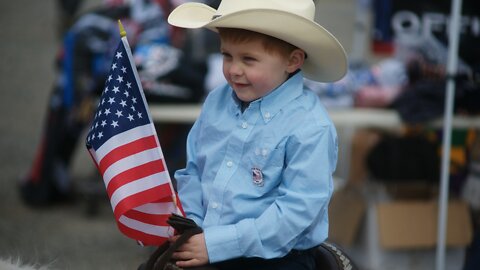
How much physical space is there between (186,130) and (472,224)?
6.86ft

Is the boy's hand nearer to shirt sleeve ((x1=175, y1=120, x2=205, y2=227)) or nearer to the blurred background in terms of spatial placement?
shirt sleeve ((x1=175, y1=120, x2=205, y2=227))

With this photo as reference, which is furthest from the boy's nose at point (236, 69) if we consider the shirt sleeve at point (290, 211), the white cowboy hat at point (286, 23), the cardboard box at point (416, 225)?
the cardboard box at point (416, 225)

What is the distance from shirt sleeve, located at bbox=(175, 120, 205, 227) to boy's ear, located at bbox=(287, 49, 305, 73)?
0.38 m

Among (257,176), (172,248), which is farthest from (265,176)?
(172,248)

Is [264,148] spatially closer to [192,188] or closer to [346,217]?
[192,188]

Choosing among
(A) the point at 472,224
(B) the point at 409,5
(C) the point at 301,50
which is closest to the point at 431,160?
(A) the point at 472,224

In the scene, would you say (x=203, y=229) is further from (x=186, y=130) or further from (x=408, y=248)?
(x=186, y=130)

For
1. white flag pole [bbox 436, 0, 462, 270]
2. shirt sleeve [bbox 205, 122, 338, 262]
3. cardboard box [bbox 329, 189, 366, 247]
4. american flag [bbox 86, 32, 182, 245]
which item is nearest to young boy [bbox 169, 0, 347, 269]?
shirt sleeve [bbox 205, 122, 338, 262]

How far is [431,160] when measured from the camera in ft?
17.2

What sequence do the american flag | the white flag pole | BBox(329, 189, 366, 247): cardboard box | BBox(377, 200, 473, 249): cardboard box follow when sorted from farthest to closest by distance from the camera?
BBox(329, 189, 366, 247): cardboard box → BBox(377, 200, 473, 249): cardboard box → the white flag pole → the american flag

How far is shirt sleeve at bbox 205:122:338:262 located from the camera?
222 centimetres

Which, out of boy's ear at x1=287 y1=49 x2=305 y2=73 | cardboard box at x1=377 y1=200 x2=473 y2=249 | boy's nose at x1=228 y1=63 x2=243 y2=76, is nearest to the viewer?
boy's nose at x1=228 y1=63 x2=243 y2=76

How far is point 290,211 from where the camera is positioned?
2219mm

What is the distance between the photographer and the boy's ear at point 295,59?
2.42 metres
